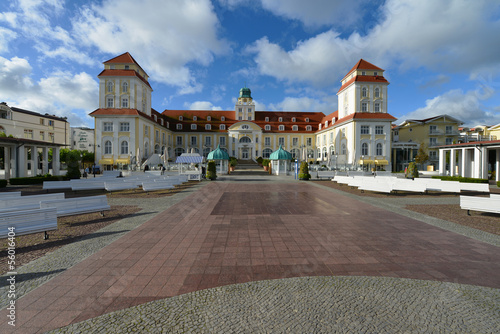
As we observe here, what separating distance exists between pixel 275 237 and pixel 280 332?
3.28 m

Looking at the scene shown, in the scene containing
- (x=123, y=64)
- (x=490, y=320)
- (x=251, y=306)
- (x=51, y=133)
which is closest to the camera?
(x=490, y=320)

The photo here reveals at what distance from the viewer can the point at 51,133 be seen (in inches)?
2085

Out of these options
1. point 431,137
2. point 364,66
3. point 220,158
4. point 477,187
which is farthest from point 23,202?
point 431,137

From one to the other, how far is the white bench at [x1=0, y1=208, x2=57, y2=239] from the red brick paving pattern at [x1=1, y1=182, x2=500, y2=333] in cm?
184

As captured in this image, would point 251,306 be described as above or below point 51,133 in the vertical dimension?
below

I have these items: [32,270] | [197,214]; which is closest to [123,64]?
[197,214]

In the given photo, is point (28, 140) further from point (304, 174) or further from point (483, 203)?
point (483, 203)

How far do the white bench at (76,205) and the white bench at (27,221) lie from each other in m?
1.14

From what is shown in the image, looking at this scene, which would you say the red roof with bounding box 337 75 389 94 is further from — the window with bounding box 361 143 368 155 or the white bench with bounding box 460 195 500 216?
the white bench with bounding box 460 195 500 216

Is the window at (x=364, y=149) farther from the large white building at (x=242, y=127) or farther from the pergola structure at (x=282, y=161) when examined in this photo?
the pergola structure at (x=282, y=161)

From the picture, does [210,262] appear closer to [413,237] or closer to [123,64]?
[413,237]

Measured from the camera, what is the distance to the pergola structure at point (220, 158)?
3177 centimetres

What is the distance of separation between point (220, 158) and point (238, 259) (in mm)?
27639

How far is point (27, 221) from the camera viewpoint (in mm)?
5332
